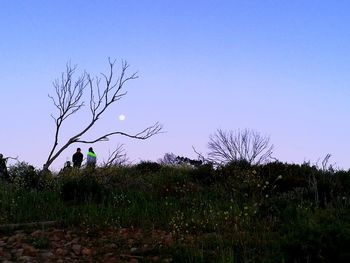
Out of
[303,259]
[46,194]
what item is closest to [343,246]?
[303,259]

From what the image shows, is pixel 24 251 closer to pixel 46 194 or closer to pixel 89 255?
pixel 89 255

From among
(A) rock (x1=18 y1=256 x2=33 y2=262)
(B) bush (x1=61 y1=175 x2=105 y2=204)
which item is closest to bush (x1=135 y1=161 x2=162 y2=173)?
(B) bush (x1=61 y1=175 x2=105 y2=204)

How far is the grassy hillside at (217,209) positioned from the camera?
633 cm

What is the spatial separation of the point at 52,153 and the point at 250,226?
9.33 metres

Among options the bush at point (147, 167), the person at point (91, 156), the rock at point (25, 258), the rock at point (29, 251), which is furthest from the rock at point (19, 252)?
the bush at point (147, 167)

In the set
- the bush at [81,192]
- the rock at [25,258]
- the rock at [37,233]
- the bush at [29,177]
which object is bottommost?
the rock at [25,258]

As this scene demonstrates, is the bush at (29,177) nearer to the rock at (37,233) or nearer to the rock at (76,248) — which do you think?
the rock at (37,233)

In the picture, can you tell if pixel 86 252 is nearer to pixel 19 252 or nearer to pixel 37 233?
pixel 19 252

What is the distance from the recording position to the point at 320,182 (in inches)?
455

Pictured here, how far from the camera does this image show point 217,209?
394 inches

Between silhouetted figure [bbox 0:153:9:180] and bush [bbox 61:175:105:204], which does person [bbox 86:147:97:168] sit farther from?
bush [bbox 61:175:105:204]

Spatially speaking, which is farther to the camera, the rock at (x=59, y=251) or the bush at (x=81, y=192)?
the bush at (x=81, y=192)

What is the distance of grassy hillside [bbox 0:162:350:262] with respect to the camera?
6.33 metres

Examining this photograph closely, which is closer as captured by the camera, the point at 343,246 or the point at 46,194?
the point at 343,246
